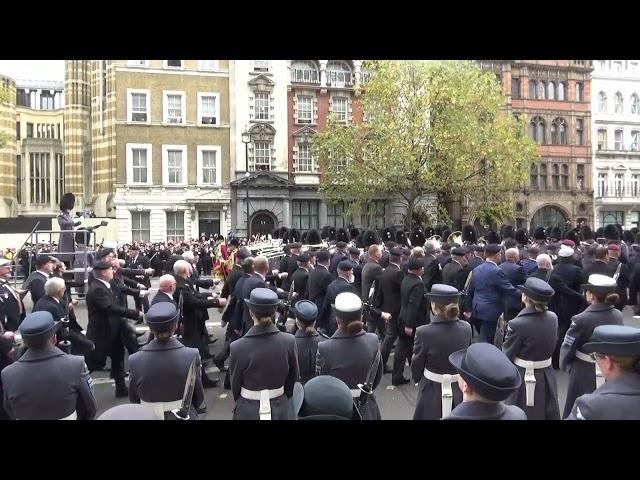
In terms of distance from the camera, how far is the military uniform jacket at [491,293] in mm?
8898

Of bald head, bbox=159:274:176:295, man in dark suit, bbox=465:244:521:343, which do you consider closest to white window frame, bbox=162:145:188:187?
bald head, bbox=159:274:176:295

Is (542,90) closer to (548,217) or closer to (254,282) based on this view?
(548,217)

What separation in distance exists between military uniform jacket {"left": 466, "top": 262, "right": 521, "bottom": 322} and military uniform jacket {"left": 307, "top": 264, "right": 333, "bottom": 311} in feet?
8.48

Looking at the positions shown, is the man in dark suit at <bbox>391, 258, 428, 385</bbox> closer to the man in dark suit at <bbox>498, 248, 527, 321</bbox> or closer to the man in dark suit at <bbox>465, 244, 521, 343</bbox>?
the man in dark suit at <bbox>465, 244, 521, 343</bbox>

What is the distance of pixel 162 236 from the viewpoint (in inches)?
1446

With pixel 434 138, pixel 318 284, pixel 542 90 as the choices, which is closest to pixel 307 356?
pixel 318 284

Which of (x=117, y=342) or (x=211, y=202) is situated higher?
(x=211, y=202)

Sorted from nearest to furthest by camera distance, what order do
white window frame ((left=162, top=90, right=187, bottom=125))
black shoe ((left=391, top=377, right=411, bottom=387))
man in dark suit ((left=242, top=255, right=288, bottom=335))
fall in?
man in dark suit ((left=242, top=255, right=288, bottom=335)), black shoe ((left=391, top=377, right=411, bottom=387)), white window frame ((left=162, top=90, right=187, bottom=125))

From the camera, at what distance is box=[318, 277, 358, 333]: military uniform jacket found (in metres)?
9.09

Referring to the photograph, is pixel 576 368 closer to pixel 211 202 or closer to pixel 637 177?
pixel 211 202

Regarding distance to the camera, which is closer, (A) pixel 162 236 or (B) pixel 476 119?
(B) pixel 476 119

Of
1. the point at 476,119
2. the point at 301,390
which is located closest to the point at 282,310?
the point at 301,390

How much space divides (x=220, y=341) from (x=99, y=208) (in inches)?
1120

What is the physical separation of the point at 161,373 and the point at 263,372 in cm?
85
